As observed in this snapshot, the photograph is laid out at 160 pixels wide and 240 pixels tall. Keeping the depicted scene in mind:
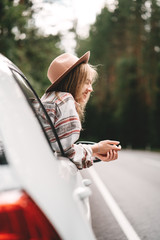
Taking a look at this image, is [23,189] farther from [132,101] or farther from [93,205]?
[132,101]

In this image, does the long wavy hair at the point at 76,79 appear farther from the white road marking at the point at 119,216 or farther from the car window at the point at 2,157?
the white road marking at the point at 119,216

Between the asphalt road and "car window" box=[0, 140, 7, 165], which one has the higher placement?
"car window" box=[0, 140, 7, 165]

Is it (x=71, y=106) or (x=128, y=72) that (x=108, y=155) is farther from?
(x=128, y=72)

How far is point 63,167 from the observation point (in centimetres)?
177

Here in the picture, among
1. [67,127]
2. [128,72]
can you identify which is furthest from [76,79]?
[128,72]

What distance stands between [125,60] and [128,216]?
42.7m

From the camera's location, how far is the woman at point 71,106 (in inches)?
80.5

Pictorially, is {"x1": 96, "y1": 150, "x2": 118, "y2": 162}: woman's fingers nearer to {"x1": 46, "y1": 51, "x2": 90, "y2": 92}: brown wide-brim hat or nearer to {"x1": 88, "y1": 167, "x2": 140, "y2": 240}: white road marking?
{"x1": 46, "y1": 51, "x2": 90, "y2": 92}: brown wide-brim hat

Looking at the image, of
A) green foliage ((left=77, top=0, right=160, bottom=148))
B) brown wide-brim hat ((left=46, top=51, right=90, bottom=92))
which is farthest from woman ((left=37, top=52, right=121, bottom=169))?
green foliage ((left=77, top=0, right=160, bottom=148))

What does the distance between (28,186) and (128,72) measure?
159ft

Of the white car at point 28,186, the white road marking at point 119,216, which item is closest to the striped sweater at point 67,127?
the white car at point 28,186

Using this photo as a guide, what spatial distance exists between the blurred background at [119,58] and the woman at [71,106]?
56.5 ft

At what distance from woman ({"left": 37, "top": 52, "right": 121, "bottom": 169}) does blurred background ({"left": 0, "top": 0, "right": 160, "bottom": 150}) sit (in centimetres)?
1723

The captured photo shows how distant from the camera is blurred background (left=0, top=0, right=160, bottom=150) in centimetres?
2172
